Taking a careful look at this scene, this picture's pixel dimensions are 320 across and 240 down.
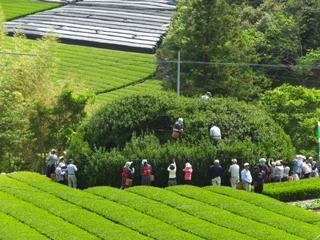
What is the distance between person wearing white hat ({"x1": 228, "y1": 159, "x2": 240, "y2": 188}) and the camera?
3741 cm

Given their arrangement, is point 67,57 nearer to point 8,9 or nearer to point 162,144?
point 8,9

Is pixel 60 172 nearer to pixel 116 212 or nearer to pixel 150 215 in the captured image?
pixel 116 212

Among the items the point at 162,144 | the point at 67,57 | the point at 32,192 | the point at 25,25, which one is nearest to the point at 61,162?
the point at 32,192

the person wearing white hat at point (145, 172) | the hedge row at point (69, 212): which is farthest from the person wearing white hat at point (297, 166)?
the hedge row at point (69, 212)

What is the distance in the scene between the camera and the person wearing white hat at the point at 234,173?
37.4m

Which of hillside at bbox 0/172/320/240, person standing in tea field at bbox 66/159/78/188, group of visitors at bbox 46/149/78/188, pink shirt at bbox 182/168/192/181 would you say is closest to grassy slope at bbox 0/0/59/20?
group of visitors at bbox 46/149/78/188

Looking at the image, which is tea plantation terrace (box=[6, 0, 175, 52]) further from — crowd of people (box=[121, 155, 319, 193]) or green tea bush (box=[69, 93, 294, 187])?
crowd of people (box=[121, 155, 319, 193])

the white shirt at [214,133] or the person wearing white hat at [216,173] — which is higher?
the white shirt at [214,133]

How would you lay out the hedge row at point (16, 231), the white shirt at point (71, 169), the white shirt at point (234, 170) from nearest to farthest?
the hedge row at point (16, 231)
the white shirt at point (234, 170)
the white shirt at point (71, 169)

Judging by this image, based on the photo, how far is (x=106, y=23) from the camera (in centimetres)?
10331

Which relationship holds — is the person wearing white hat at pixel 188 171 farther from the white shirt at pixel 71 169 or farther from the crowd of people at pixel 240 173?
the white shirt at pixel 71 169

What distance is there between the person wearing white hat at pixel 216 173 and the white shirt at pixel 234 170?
Result: 473 mm

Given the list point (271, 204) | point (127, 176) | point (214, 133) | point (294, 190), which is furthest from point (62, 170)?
point (294, 190)

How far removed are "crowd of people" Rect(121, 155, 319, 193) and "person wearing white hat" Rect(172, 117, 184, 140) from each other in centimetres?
187
